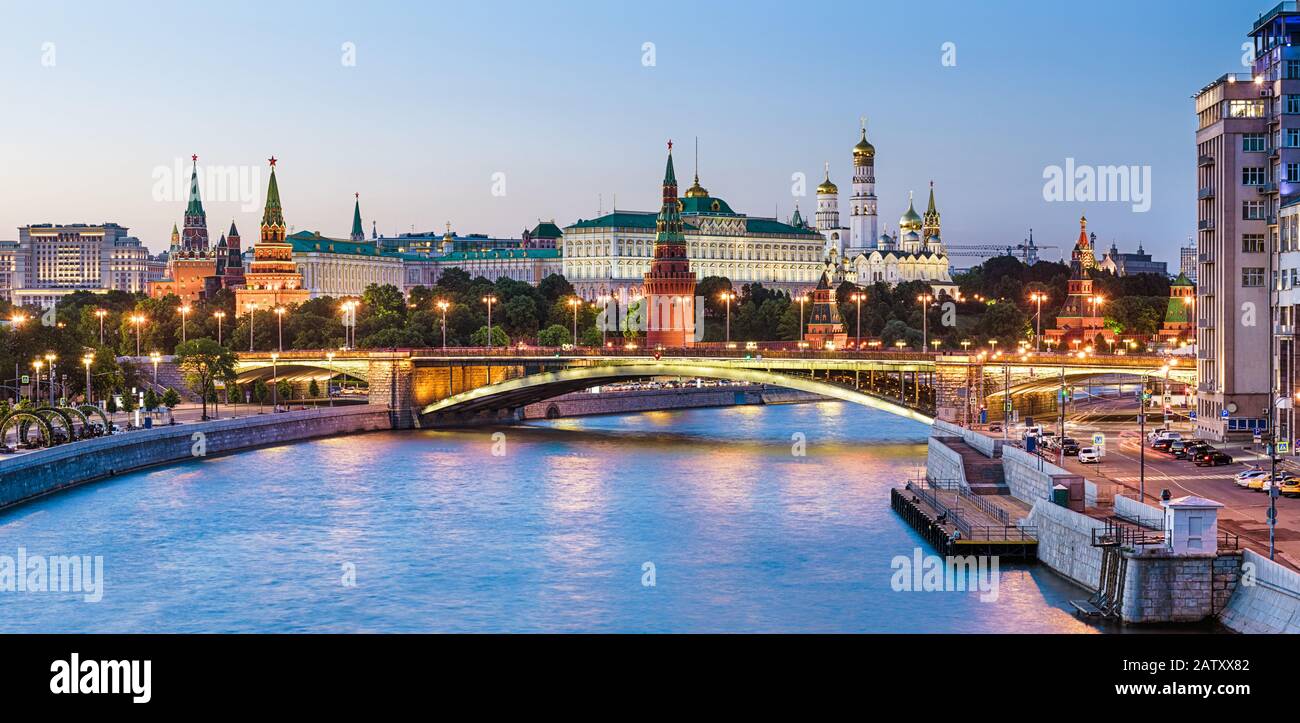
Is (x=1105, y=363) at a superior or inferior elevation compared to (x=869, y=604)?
superior

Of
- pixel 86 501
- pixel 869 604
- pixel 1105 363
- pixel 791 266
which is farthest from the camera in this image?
pixel 791 266

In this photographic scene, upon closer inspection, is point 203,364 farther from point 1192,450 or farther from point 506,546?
point 1192,450

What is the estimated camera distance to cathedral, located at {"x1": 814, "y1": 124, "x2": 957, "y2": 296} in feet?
596

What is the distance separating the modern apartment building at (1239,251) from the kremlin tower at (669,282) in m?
55.7

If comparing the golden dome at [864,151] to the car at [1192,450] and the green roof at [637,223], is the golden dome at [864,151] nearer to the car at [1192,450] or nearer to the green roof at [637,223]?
the green roof at [637,223]

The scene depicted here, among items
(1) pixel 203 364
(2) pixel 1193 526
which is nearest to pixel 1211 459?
(2) pixel 1193 526

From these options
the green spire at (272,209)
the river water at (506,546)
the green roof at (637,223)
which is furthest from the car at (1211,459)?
the green roof at (637,223)

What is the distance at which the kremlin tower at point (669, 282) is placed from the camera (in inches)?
3979

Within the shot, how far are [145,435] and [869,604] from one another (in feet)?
92.6

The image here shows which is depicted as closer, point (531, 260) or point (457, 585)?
point (457, 585)

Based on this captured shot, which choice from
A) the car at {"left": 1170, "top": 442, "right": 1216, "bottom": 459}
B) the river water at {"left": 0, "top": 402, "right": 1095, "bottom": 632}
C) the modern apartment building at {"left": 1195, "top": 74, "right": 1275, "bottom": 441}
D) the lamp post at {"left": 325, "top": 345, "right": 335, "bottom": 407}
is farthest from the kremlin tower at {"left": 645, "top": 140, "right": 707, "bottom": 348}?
the car at {"left": 1170, "top": 442, "right": 1216, "bottom": 459}

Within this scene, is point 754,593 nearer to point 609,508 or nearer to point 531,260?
point 609,508
